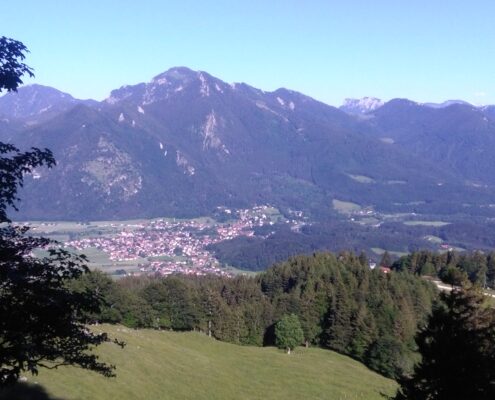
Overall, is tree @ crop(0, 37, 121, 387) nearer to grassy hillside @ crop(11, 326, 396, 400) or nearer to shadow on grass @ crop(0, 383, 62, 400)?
shadow on grass @ crop(0, 383, 62, 400)

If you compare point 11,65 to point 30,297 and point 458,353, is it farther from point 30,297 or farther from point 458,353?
point 458,353

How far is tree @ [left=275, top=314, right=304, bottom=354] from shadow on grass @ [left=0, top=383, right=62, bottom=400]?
36.5 m

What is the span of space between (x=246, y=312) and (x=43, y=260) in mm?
62368

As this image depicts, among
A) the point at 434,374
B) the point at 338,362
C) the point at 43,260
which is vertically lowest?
the point at 338,362

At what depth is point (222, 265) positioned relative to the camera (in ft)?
579

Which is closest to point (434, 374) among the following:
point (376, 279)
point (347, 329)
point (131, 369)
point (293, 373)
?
point (131, 369)

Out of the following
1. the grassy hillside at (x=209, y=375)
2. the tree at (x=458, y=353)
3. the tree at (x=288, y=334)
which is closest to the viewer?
the tree at (x=458, y=353)

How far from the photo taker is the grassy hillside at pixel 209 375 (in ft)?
118

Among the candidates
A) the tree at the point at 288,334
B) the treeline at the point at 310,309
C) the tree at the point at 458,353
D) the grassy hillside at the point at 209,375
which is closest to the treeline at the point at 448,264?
the treeline at the point at 310,309

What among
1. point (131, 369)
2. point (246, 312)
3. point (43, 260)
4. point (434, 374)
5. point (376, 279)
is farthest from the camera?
point (376, 279)

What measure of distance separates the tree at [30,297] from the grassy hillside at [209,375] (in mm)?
21066

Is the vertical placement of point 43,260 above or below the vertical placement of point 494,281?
above

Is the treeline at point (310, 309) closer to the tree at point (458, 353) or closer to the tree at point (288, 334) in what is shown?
the tree at point (288, 334)

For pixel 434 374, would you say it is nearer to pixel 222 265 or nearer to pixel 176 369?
pixel 176 369
